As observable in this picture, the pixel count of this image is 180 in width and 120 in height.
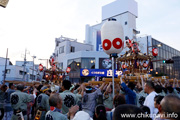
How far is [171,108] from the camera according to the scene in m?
1.61

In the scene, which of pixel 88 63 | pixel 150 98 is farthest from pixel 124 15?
pixel 150 98

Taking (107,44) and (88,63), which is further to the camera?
(88,63)

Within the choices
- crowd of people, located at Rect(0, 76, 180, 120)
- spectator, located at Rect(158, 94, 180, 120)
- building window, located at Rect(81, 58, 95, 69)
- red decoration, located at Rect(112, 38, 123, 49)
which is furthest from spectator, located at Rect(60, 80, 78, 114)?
building window, located at Rect(81, 58, 95, 69)

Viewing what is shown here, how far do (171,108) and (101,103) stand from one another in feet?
9.84

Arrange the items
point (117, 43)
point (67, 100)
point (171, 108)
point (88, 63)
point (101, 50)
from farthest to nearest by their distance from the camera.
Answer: point (101, 50) → point (88, 63) → point (117, 43) → point (67, 100) → point (171, 108)

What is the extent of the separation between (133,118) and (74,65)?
30.4m

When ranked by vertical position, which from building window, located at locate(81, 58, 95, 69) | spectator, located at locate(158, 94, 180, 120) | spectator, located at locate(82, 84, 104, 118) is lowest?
spectator, located at locate(82, 84, 104, 118)

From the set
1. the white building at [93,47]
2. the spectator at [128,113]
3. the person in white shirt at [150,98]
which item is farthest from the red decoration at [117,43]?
the white building at [93,47]

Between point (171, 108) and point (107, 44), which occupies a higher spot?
point (107, 44)

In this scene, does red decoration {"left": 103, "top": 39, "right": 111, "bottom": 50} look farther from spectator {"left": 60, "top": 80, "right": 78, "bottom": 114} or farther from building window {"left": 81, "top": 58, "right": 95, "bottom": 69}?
building window {"left": 81, "top": 58, "right": 95, "bottom": 69}

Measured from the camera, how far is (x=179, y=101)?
1630 millimetres

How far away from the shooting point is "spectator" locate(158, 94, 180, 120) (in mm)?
1571

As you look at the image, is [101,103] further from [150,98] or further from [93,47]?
[93,47]

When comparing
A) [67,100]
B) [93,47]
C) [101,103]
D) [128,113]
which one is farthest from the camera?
[93,47]
